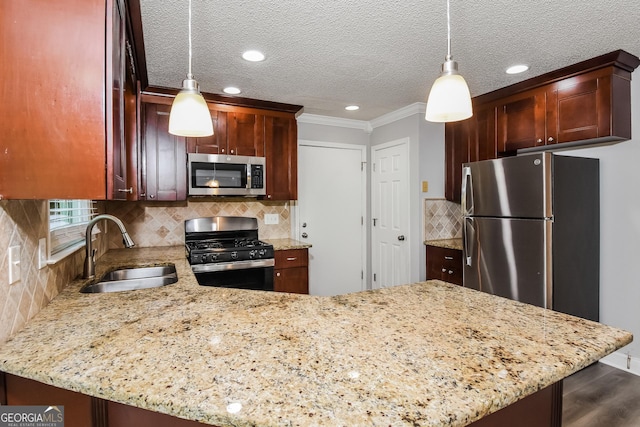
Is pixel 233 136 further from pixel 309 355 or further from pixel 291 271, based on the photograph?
pixel 309 355

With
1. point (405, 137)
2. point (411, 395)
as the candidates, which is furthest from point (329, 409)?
point (405, 137)

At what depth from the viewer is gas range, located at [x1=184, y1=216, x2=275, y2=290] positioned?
9.57 ft

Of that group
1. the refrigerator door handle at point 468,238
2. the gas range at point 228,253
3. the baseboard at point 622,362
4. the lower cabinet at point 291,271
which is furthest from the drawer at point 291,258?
the baseboard at point 622,362

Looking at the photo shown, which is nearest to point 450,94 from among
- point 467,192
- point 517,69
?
point 517,69

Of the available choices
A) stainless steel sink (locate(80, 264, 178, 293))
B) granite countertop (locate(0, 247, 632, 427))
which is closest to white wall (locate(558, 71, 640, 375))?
granite countertop (locate(0, 247, 632, 427))

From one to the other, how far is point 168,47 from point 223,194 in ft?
4.50

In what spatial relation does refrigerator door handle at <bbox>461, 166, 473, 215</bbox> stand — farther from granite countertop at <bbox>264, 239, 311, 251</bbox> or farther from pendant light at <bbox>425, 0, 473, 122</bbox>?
pendant light at <bbox>425, 0, 473, 122</bbox>

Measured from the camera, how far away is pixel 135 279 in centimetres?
219

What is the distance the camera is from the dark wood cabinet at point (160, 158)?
306cm

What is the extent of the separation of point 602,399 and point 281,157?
10.5 ft

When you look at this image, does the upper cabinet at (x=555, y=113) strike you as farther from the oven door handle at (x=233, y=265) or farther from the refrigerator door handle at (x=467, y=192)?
the oven door handle at (x=233, y=265)

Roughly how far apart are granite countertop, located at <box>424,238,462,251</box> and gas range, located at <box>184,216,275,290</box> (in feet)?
5.47

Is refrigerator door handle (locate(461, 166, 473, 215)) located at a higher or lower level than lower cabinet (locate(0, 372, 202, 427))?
higher

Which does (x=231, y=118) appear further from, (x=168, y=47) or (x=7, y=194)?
(x=7, y=194)
